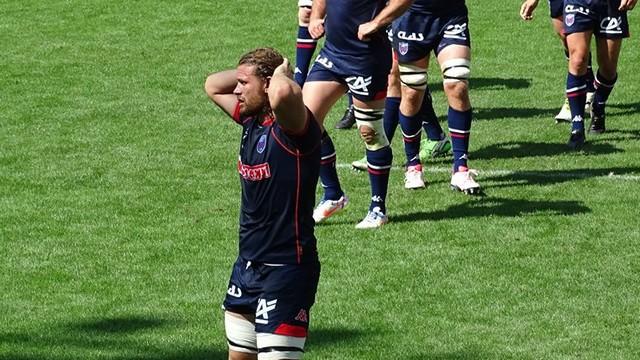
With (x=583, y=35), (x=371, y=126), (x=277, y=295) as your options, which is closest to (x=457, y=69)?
(x=371, y=126)

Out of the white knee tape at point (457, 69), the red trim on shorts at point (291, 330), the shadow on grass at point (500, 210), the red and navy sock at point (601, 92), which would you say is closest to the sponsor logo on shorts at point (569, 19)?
the red and navy sock at point (601, 92)

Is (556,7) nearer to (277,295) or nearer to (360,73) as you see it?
(360,73)

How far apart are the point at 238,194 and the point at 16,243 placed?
2002 millimetres

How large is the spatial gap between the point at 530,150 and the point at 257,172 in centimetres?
688

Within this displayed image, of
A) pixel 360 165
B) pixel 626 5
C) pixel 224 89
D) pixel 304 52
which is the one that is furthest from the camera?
pixel 304 52

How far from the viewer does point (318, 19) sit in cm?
1074

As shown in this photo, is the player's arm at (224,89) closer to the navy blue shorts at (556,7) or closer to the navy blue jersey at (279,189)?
the navy blue jersey at (279,189)

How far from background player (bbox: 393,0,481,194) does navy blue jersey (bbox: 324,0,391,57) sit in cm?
105

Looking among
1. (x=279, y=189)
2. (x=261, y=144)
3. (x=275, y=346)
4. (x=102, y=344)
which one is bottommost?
(x=102, y=344)

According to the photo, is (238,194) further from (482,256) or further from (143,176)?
(482,256)

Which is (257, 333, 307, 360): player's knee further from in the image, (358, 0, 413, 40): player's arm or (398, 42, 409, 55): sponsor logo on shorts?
(398, 42, 409, 55): sponsor logo on shorts

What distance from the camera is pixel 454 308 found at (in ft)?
28.3

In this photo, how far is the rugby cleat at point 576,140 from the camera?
13.0m

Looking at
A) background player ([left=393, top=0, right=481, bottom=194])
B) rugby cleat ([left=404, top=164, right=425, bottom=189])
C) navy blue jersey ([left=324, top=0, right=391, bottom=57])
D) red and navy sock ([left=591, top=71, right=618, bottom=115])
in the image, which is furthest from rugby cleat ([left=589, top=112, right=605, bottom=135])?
navy blue jersey ([left=324, top=0, right=391, bottom=57])
